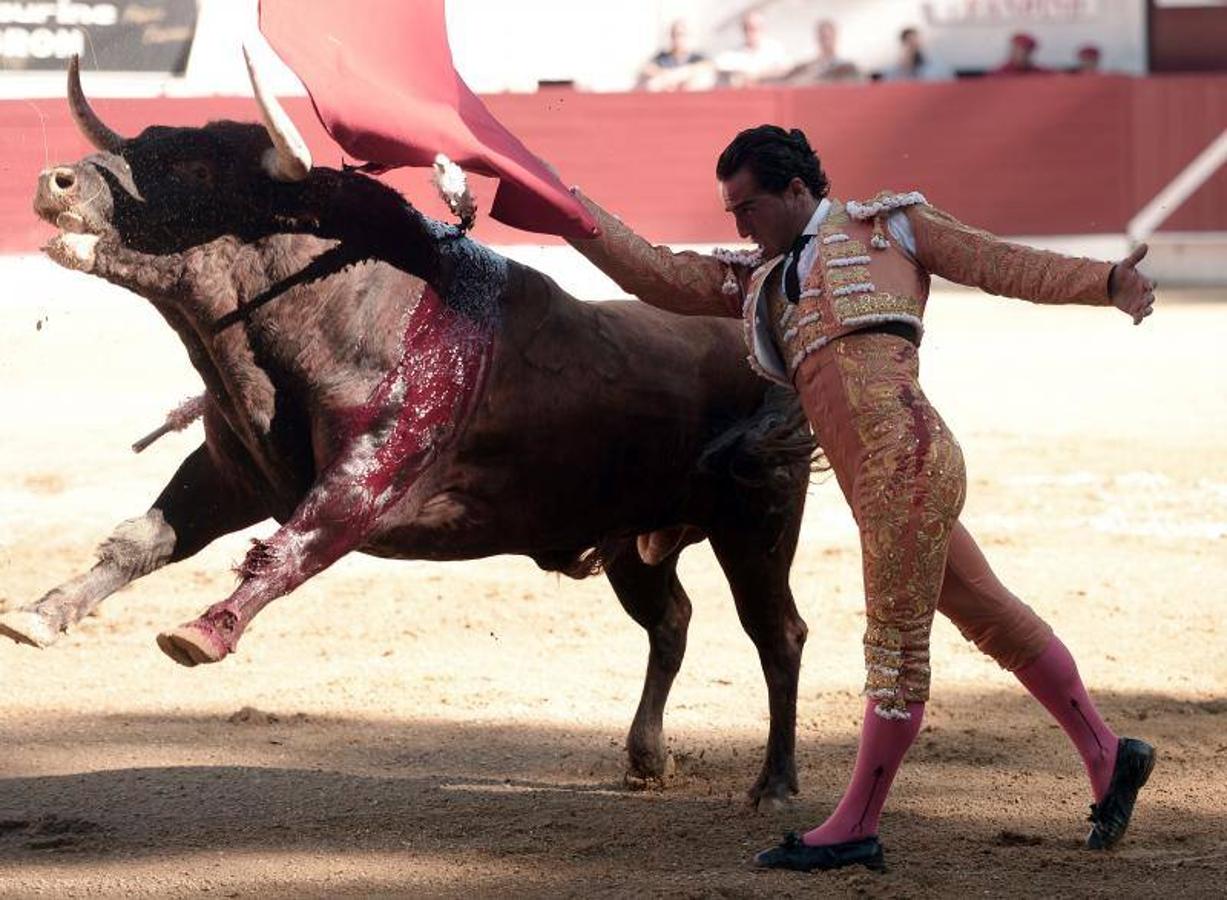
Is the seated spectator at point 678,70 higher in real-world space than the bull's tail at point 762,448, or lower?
higher

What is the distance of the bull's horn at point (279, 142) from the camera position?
137 inches

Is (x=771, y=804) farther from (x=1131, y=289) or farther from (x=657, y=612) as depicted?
(x=1131, y=289)

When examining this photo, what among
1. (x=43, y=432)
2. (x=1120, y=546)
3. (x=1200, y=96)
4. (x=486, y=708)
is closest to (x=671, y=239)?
(x=1200, y=96)

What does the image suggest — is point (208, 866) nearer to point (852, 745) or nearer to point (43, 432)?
point (852, 745)

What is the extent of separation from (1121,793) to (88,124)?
217 centimetres

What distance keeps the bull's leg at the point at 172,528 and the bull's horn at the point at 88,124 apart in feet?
2.03

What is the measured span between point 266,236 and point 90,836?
3.72ft

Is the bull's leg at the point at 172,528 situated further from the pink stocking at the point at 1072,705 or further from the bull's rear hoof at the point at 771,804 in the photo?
the pink stocking at the point at 1072,705

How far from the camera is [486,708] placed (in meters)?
5.06

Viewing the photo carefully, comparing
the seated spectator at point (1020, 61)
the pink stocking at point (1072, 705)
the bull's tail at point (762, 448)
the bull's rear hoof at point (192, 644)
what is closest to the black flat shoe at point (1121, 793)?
the pink stocking at point (1072, 705)

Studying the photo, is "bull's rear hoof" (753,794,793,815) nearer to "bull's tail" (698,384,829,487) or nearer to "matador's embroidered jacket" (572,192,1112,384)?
"bull's tail" (698,384,829,487)

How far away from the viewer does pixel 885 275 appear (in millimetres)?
3445

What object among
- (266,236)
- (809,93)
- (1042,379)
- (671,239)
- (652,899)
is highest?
(809,93)

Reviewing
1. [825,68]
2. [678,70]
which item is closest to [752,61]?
[825,68]
